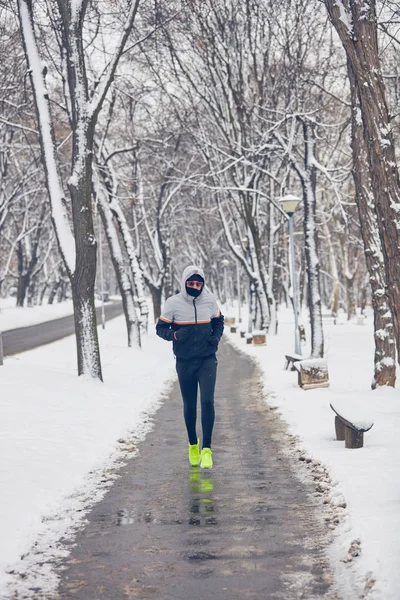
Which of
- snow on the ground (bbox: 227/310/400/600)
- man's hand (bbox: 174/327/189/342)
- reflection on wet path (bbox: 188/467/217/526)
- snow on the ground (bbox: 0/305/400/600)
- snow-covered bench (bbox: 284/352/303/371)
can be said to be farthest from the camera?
snow-covered bench (bbox: 284/352/303/371)

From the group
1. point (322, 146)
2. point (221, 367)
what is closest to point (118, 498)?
point (221, 367)

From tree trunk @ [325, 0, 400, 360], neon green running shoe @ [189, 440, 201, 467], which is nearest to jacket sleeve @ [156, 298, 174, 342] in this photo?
neon green running shoe @ [189, 440, 201, 467]

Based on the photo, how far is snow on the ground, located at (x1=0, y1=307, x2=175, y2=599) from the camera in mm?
5781

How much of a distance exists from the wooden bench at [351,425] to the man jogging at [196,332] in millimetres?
1446

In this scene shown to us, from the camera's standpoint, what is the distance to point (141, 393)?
15.3 metres

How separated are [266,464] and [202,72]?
773 inches

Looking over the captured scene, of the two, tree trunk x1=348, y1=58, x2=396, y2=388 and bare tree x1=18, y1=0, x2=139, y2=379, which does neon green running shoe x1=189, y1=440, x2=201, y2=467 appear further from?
bare tree x1=18, y1=0, x2=139, y2=379

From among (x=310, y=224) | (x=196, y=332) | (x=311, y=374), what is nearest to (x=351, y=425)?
(x=196, y=332)

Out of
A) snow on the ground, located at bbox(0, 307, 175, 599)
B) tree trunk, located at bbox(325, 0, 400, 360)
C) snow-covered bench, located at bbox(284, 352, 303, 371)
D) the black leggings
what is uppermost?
tree trunk, located at bbox(325, 0, 400, 360)

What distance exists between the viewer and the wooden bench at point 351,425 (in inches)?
323

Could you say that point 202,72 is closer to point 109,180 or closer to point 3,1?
point 109,180

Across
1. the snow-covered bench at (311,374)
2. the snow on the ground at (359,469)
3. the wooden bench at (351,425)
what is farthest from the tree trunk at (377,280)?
the wooden bench at (351,425)

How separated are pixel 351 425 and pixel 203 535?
3041mm

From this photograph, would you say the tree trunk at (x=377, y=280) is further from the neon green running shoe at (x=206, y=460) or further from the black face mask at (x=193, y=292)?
the neon green running shoe at (x=206, y=460)
